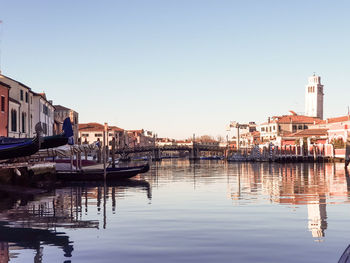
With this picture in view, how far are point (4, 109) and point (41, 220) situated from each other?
22110 mm

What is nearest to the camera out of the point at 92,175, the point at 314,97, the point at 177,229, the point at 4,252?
the point at 4,252

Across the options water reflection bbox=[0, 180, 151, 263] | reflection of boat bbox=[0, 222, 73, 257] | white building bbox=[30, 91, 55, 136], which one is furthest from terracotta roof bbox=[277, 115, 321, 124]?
reflection of boat bbox=[0, 222, 73, 257]

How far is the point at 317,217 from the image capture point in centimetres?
1455

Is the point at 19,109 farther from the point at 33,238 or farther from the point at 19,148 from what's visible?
the point at 33,238

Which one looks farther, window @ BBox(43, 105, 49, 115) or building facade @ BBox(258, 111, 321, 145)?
building facade @ BBox(258, 111, 321, 145)

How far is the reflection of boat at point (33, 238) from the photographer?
1073 centimetres

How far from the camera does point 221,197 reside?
71.2ft

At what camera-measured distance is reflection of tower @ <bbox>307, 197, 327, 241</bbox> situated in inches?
478

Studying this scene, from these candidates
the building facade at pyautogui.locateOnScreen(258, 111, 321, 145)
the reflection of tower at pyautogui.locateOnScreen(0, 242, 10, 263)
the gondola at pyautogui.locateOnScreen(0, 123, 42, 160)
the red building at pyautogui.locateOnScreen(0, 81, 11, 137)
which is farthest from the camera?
the building facade at pyautogui.locateOnScreen(258, 111, 321, 145)

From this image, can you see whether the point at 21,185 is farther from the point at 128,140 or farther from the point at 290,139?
the point at 128,140

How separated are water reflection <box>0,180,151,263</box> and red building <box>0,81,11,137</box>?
503 inches

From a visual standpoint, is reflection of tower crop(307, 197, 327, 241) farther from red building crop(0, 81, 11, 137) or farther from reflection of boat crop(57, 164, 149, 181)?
red building crop(0, 81, 11, 137)

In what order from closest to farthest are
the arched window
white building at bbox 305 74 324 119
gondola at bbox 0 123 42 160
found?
gondola at bbox 0 123 42 160 → the arched window → white building at bbox 305 74 324 119

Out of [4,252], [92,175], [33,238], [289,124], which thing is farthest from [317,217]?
[289,124]
